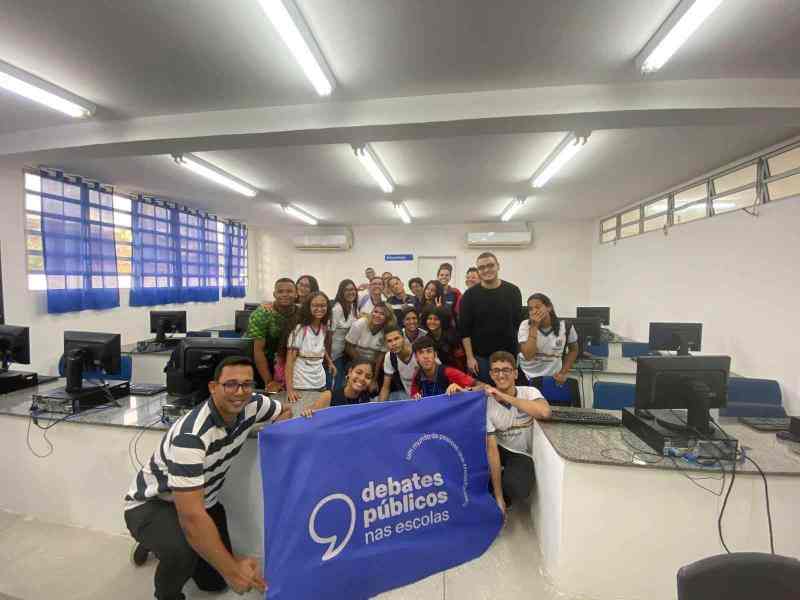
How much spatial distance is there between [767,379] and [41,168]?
7.62 m

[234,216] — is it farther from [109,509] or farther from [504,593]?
[504,593]

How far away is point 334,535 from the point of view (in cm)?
154

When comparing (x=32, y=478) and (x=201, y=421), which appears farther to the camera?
(x=32, y=478)

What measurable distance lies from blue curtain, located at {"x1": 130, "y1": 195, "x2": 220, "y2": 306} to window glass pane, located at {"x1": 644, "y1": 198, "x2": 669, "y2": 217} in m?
7.74

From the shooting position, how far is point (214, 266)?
6.67 m

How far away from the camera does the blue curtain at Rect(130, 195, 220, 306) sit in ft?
16.4

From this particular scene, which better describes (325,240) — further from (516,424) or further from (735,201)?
(735,201)

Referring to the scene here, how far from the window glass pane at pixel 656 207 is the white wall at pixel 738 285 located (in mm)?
364

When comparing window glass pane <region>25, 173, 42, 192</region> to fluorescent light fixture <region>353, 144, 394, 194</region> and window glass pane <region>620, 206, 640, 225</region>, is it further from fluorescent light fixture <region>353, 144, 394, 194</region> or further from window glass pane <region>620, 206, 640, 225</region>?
window glass pane <region>620, 206, 640, 225</region>

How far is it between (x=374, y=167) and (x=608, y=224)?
5224mm

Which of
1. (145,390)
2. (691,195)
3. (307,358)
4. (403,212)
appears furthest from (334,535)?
(691,195)

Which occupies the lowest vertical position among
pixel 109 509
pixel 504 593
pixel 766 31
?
pixel 504 593

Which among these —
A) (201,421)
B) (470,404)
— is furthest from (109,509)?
(470,404)

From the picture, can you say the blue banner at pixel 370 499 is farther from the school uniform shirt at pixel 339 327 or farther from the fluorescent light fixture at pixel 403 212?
→ the fluorescent light fixture at pixel 403 212
